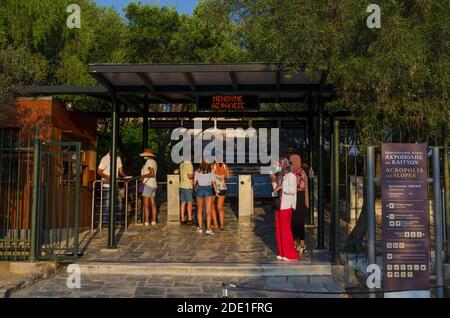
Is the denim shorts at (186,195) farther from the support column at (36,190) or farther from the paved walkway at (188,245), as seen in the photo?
the support column at (36,190)

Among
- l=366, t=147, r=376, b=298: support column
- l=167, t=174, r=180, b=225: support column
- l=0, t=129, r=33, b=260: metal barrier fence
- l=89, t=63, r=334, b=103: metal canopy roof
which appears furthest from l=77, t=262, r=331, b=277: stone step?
l=167, t=174, r=180, b=225: support column

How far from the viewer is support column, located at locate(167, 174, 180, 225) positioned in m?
13.2

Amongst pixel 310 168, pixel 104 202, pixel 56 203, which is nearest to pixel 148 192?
pixel 104 202

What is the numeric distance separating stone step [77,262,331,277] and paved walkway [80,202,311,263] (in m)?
0.34

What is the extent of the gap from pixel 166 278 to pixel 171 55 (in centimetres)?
1430

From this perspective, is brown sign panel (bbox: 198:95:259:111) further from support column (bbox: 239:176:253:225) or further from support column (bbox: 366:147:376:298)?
support column (bbox: 366:147:376:298)

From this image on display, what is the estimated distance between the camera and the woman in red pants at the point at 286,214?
8.71 metres

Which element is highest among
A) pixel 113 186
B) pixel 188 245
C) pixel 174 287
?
pixel 113 186

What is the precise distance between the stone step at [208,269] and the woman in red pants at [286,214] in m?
0.35

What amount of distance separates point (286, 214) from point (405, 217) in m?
2.85

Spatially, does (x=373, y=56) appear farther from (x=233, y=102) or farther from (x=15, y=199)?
(x=15, y=199)

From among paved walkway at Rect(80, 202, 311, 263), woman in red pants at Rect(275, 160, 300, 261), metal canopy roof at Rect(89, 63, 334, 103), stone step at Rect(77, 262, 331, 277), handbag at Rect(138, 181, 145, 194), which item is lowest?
stone step at Rect(77, 262, 331, 277)

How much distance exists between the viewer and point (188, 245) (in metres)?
10.3
